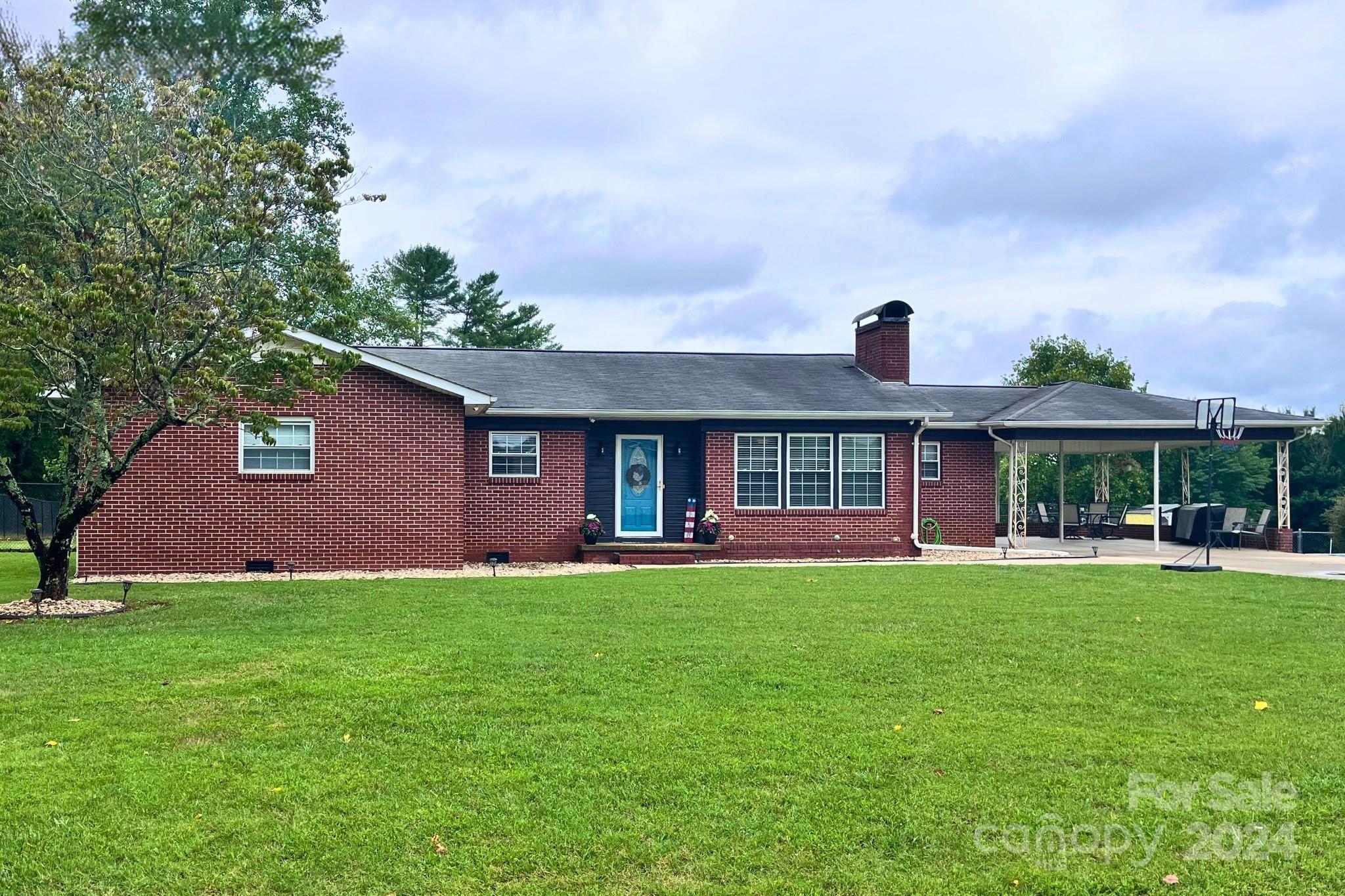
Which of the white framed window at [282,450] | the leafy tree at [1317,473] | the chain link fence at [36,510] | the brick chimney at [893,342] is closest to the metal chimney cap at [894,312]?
the brick chimney at [893,342]

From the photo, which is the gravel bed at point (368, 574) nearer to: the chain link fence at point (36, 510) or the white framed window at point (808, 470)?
the white framed window at point (808, 470)

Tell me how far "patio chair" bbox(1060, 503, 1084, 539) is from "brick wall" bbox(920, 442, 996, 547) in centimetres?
489

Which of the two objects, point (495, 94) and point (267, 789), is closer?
point (267, 789)

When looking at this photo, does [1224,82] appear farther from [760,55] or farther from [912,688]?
[912,688]

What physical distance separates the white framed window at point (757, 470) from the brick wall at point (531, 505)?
9.13ft

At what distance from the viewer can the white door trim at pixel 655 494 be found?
1888 centimetres

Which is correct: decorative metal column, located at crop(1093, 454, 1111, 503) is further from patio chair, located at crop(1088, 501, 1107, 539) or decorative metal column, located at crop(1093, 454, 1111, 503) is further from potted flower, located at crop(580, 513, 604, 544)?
potted flower, located at crop(580, 513, 604, 544)

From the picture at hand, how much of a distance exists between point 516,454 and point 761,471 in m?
4.35

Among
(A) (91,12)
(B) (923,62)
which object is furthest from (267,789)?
(A) (91,12)

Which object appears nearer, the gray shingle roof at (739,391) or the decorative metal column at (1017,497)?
→ the gray shingle roof at (739,391)

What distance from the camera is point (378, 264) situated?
4966 centimetres

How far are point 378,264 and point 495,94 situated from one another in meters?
33.6

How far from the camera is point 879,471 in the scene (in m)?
19.4

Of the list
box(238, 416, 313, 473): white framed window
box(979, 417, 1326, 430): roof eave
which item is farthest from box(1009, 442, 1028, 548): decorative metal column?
box(238, 416, 313, 473): white framed window
